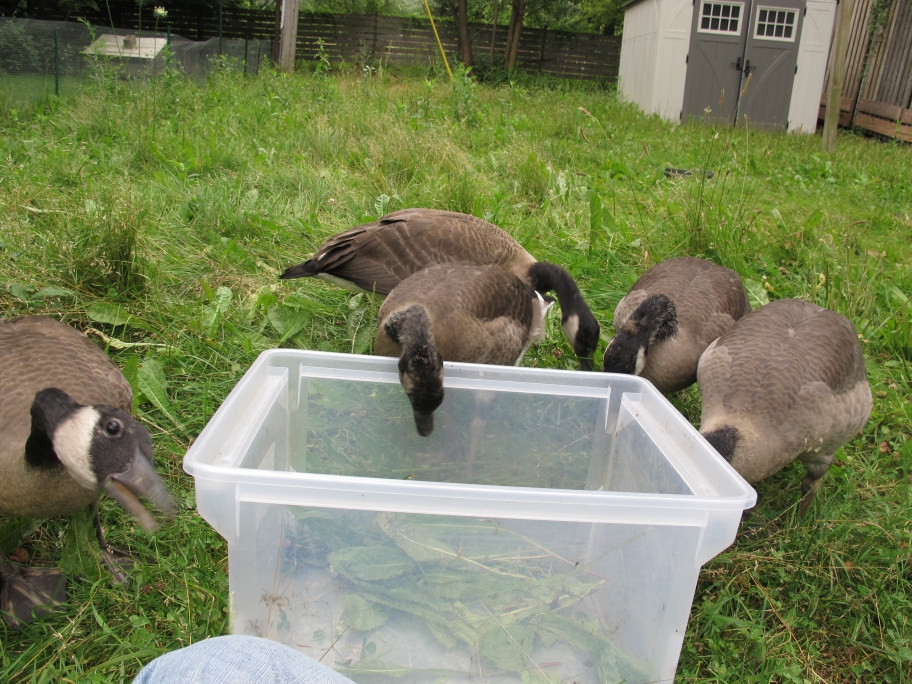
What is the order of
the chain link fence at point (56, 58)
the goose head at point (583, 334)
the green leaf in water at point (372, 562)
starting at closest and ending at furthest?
1. the green leaf in water at point (372, 562)
2. the goose head at point (583, 334)
3. the chain link fence at point (56, 58)

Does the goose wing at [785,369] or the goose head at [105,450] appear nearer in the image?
the goose head at [105,450]

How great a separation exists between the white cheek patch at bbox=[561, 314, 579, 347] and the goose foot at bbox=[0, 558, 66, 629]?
273 cm

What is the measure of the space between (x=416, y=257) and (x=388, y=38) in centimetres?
2465

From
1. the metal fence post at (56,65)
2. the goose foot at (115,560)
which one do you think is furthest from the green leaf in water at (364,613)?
the metal fence post at (56,65)

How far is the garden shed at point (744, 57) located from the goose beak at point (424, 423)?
1405 cm

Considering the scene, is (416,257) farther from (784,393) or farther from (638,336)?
(784,393)

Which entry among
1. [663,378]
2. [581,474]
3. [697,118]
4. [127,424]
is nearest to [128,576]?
[127,424]

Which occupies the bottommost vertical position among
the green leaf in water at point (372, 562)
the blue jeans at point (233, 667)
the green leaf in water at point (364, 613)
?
the green leaf in water at point (364, 613)

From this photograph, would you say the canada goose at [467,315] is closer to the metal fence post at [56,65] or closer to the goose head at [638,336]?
the goose head at [638,336]

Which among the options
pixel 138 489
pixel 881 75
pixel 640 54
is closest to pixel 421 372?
pixel 138 489

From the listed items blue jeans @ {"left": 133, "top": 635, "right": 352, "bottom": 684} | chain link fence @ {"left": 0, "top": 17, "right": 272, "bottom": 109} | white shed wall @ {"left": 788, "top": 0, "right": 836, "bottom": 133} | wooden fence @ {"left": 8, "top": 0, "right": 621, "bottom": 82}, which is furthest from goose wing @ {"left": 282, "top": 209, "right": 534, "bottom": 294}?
wooden fence @ {"left": 8, "top": 0, "right": 621, "bottom": 82}

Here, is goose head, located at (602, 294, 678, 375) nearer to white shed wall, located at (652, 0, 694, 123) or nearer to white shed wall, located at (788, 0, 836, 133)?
white shed wall, located at (652, 0, 694, 123)

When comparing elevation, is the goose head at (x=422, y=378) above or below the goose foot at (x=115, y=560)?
above

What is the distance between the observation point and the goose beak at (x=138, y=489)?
6.53 feet
